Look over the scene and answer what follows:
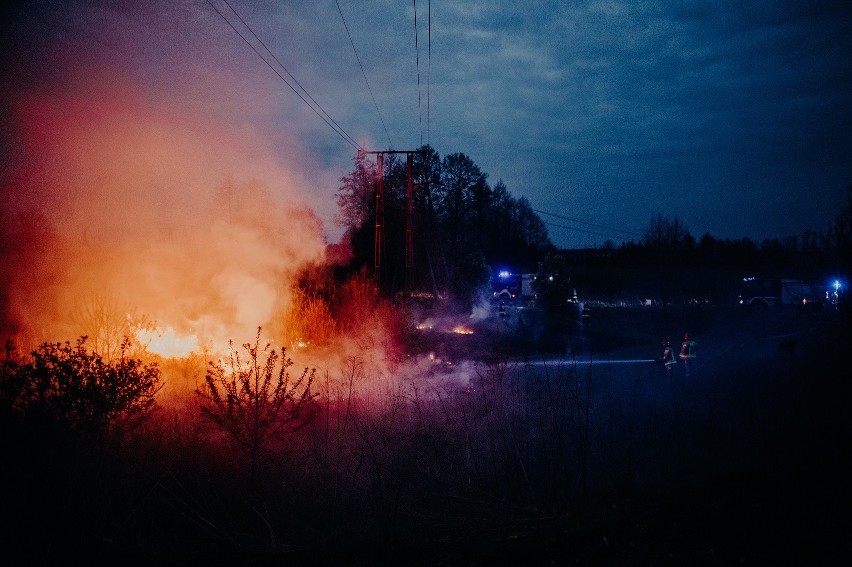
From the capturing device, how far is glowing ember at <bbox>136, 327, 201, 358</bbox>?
1005cm

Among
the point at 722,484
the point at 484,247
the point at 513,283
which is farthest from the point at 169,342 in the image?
the point at 484,247

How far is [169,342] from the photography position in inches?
412

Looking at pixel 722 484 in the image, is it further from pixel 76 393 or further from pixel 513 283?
pixel 513 283

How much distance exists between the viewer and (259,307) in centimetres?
1234

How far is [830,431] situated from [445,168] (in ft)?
174

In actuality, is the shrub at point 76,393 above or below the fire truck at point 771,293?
below

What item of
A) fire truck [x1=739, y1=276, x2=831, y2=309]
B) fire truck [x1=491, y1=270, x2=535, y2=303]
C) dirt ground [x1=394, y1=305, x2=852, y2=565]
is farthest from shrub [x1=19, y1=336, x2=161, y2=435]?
fire truck [x1=491, y1=270, x2=535, y2=303]

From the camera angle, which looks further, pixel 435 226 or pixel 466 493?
pixel 435 226

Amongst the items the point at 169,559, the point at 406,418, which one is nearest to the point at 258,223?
the point at 406,418

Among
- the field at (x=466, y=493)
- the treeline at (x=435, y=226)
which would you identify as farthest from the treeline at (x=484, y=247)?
the field at (x=466, y=493)

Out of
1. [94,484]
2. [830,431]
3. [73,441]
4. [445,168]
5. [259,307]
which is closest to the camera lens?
[94,484]

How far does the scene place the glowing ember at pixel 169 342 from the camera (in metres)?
10.0

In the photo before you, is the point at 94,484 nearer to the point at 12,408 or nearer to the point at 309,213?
the point at 12,408

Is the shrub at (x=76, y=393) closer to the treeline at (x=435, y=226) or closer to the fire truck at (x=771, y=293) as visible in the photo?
the treeline at (x=435, y=226)
